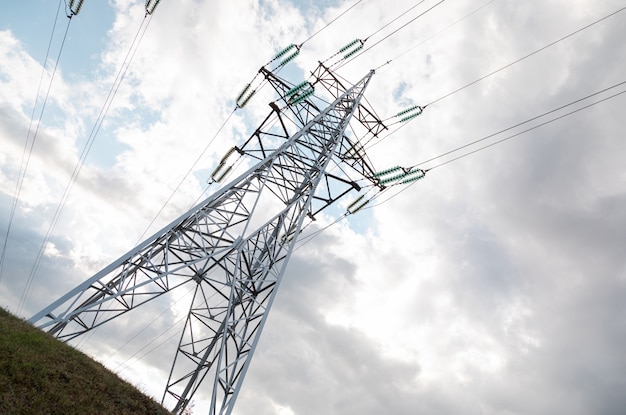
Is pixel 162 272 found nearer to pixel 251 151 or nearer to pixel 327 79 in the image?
pixel 251 151

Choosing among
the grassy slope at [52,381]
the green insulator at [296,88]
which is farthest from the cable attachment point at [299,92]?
the grassy slope at [52,381]

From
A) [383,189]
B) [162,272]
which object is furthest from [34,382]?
[383,189]

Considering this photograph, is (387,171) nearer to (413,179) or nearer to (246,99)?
(413,179)

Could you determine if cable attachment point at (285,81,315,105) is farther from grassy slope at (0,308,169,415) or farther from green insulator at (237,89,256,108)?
grassy slope at (0,308,169,415)

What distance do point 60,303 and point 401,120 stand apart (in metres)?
16.8

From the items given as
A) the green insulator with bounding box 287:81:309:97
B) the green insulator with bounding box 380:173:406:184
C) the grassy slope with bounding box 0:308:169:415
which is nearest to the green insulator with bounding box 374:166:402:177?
the green insulator with bounding box 380:173:406:184

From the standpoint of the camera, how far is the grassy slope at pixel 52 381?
7.32 metres

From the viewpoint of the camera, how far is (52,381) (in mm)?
8227

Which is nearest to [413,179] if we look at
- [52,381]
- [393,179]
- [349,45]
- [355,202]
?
[393,179]

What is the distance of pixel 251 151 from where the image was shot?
1816cm

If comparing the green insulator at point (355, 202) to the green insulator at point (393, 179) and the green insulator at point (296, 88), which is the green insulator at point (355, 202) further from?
the green insulator at point (296, 88)

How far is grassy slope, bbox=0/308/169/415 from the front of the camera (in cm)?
732

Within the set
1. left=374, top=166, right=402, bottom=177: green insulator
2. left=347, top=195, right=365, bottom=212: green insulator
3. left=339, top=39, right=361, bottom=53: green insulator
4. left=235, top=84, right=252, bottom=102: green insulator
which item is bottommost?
left=374, top=166, right=402, bottom=177: green insulator

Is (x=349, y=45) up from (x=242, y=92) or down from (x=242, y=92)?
up
